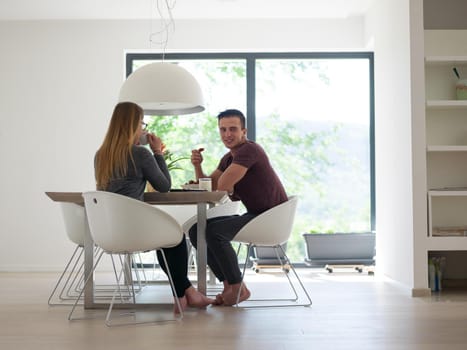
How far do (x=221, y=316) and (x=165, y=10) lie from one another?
3947 mm

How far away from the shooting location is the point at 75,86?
289 inches

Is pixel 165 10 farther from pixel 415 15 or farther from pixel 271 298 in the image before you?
pixel 271 298

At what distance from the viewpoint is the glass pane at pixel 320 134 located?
24.5ft

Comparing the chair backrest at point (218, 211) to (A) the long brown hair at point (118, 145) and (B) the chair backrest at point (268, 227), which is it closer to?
(B) the chair backrest at point (268, 227)

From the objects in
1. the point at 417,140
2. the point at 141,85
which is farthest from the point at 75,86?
the point at 417,140

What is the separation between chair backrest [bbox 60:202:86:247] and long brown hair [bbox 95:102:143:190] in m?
0.69

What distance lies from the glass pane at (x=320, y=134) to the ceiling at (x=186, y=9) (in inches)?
25.1

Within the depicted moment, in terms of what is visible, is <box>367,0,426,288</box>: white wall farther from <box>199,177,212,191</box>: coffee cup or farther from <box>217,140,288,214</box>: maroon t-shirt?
<box>199,177,212,191</box>: coffee cup

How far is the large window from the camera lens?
748 cm

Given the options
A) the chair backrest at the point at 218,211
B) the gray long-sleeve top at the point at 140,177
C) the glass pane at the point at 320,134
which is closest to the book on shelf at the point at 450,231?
the chair backrest at the point at 218,211

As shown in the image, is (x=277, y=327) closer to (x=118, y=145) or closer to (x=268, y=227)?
(x=268, y=227)

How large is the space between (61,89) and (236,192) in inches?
137

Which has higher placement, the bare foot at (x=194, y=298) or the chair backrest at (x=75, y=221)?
the chair backrest at (x=75, y=221)

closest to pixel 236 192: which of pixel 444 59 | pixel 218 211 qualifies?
pixel 218 211
